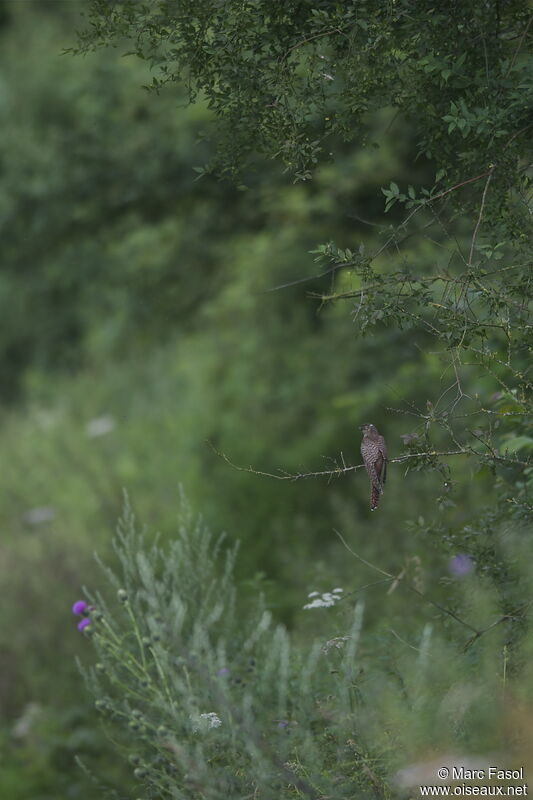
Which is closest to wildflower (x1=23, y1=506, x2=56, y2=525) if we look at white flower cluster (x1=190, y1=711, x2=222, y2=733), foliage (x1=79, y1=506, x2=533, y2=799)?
foliage (x1=79, y1=506, x2=533, y2=799)

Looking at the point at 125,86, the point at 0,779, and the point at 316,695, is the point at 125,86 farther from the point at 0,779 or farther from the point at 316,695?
the point at 316,695

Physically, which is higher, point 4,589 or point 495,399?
point 4,589

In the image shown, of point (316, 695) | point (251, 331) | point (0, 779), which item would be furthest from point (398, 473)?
point (316, 695)

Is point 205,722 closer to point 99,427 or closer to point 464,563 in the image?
point 464,563

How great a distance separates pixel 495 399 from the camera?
10.3ft

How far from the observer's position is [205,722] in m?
2.59

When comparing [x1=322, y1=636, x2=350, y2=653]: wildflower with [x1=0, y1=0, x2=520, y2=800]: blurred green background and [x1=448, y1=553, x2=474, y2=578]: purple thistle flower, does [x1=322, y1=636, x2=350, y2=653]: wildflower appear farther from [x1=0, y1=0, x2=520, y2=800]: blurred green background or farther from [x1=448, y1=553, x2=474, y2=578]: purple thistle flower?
[x1=0, y1=0, x2=520, y2=800]: blurred green background

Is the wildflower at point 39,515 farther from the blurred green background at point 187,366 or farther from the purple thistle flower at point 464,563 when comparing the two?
the purple thistle flower at point 464,563

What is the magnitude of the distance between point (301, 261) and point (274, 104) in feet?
15.2

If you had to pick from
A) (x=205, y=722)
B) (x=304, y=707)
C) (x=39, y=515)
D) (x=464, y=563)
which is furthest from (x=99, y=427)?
(x=205, y=722)

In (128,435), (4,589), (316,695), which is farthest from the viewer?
(128,435)

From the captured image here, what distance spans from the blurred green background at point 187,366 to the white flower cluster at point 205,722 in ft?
7.27

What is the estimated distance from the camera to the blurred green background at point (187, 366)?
5.61m

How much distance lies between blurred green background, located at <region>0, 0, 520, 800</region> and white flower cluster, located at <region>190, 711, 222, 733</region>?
2.22 m
